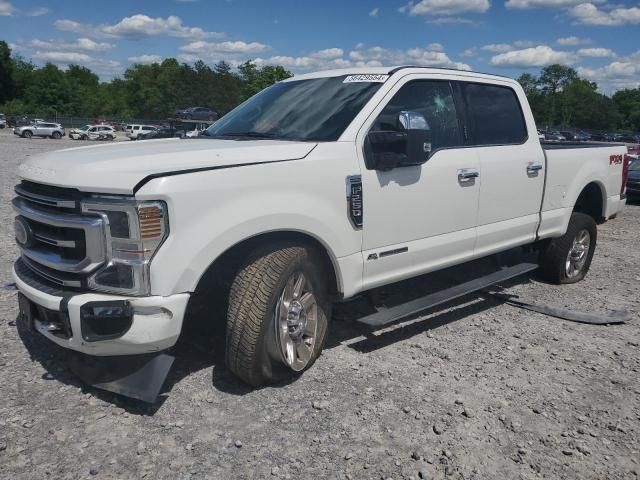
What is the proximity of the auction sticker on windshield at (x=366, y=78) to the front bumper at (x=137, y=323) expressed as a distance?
2.16m

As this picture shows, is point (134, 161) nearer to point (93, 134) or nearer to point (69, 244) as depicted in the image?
point (69, 244)

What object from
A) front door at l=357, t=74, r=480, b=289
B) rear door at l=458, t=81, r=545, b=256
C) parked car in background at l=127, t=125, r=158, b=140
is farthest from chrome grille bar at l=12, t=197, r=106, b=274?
parked car in background at l=127, t=125, r=158, b=140

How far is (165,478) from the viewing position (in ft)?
9.15

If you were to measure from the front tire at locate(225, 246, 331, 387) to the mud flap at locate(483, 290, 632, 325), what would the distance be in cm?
248

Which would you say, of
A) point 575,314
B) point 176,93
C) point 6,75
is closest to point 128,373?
point 575,314

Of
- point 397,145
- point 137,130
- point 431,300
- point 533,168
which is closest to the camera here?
point 397,145

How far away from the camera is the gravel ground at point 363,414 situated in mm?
2928

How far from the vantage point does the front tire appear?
3.38 m

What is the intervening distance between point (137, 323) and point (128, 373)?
44cm

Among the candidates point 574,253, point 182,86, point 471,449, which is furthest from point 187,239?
point 182,86

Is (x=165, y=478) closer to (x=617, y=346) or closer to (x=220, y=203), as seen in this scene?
Result: (x=220, y=203)

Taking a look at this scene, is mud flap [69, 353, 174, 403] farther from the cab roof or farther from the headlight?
the cab roof

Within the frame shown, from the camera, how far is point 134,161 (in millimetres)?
3084

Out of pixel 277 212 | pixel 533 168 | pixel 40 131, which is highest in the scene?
pixel 40 131
